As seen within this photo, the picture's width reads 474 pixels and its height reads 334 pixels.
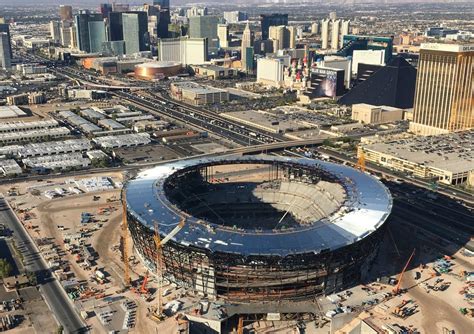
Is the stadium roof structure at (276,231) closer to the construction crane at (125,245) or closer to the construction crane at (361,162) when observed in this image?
the construction crane at (125,245)

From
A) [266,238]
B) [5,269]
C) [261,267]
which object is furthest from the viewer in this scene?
[5,269]

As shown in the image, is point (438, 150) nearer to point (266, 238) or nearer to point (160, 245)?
point (266, 238)

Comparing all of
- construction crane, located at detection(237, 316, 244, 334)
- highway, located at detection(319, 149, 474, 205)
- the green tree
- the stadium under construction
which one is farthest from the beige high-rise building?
the green tree

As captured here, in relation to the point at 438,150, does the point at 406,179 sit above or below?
below

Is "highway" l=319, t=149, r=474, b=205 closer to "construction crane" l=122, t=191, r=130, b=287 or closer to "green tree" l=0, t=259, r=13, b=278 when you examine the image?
"construction crane" l=122, t=191, r=130, b=287

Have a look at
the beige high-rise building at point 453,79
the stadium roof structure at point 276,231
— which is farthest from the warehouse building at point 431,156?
the stadium roof structure at point 276,231

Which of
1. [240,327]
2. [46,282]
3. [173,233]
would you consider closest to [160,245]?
[173,233]

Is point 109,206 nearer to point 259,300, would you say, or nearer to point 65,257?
point 65,257
